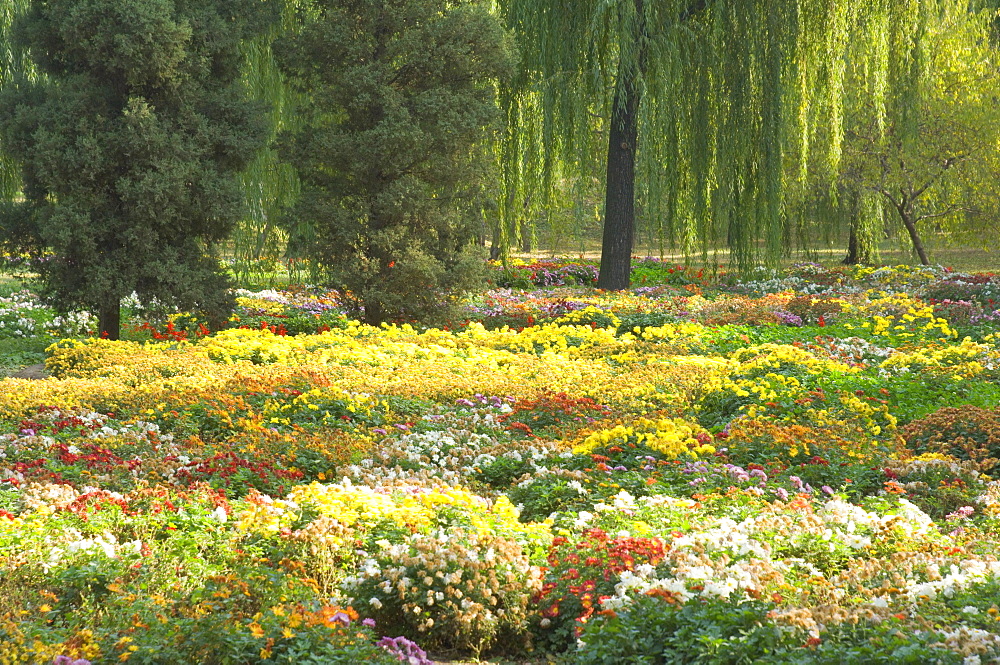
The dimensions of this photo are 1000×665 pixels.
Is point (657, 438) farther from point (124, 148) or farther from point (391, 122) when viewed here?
point (124, 148)

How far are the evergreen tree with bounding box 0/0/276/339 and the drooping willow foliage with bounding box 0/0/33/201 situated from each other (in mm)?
2533

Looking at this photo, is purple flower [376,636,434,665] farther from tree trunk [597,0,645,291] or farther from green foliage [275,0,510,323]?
tree trunk [597,0,645,291]

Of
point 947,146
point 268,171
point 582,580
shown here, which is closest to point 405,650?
point 582,580

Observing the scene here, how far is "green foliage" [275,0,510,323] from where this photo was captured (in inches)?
459

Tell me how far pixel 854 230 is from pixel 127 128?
18133mm

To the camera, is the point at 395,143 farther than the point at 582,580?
Yes

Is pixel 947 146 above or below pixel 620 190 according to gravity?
above

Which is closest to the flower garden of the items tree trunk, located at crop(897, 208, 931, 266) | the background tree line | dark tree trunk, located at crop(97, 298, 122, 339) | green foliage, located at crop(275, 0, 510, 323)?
dark tree trunk, located at crop(97, 298, 122, 339)

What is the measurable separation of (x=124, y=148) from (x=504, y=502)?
7.52 metres

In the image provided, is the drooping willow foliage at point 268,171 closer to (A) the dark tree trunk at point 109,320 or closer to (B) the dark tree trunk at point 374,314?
(B) the dark tree trunk at point 374,314

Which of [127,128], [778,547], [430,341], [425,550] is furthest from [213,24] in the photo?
[778,547]

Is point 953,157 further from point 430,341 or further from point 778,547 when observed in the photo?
point 778,547

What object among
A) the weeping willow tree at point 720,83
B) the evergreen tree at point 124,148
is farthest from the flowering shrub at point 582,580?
the weeping willow tree at point 720,83

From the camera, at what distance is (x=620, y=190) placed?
48.9 feet
